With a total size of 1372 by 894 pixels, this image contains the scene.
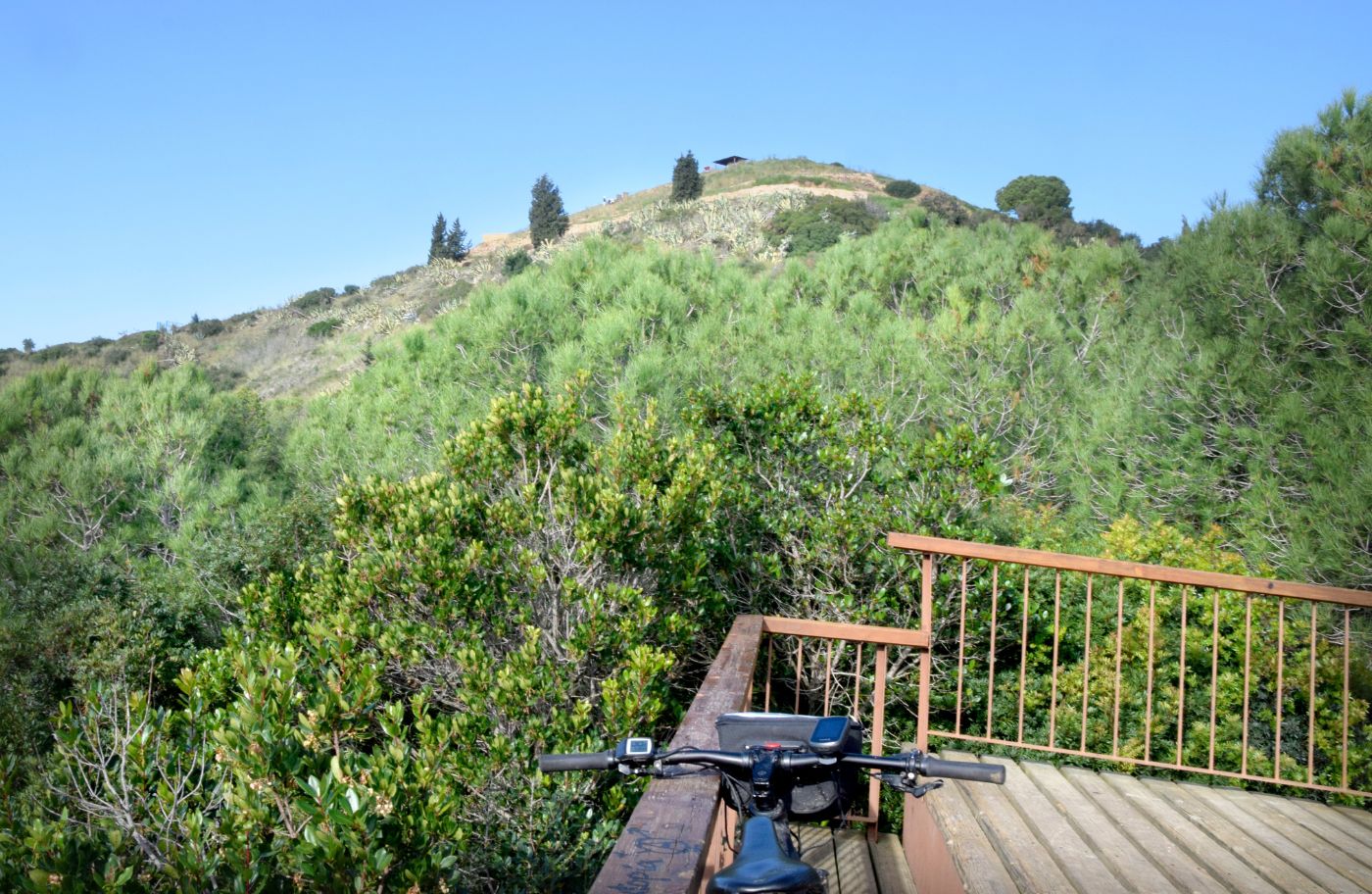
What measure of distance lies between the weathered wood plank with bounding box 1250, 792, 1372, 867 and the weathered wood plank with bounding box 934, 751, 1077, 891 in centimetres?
102

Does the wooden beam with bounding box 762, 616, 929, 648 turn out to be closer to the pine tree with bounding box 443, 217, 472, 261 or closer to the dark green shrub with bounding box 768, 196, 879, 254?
Result: the dark green shrub with bounding box 768, 196, 879, 254

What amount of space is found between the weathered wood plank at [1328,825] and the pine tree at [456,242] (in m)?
47.9

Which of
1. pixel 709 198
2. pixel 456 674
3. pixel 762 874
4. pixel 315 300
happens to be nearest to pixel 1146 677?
pixel 456 674

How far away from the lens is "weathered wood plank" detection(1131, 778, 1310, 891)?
2881 mm

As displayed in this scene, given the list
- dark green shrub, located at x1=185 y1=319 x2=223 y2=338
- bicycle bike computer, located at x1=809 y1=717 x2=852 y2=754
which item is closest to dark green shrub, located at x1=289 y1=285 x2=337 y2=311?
dark green shrub, located at x1=185 y1=319 x2=223 y2=338

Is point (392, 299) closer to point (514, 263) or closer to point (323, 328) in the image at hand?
point (323, 328)

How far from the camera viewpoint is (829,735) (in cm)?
160

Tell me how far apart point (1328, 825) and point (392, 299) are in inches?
1770

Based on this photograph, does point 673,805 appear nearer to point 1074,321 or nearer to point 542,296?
point 542,296

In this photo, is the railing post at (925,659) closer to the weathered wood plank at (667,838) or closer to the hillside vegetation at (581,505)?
the hillside vegetation at (581,505)

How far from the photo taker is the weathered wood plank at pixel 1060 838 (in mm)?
2857

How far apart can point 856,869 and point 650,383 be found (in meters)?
8.65

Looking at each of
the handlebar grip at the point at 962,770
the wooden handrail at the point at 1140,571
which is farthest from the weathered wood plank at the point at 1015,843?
the handlebar grip at the point at 962,770

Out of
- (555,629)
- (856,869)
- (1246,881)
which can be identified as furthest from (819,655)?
(1246,881)
